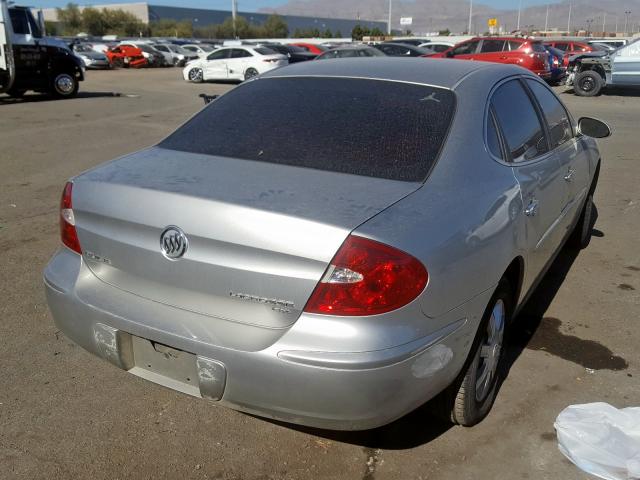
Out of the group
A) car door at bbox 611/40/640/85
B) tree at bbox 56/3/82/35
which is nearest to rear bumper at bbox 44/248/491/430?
car door at bbox 611/40/640/85

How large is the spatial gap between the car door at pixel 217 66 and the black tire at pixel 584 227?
20.4 metres

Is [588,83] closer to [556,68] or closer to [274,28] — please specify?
[556,68]

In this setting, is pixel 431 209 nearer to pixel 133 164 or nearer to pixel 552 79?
pixel 133 164

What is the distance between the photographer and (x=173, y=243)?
2301 millimetres

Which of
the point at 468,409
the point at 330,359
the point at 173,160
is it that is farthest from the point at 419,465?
the point at 173,160

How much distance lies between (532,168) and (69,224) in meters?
2.24

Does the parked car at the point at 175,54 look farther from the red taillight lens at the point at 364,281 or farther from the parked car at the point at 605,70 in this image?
the red taillight lens at the point at 364,281

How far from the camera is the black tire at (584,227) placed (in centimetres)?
509

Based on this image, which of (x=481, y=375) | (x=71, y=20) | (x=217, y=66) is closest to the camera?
(x=481, y=375)

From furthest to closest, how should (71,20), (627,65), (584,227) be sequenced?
(71,20), (627,65), (584,227)

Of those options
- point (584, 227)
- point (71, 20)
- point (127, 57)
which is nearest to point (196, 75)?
point (127, 57)

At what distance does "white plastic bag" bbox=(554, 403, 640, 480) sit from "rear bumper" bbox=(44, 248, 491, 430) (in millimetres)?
687

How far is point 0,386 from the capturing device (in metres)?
3.12

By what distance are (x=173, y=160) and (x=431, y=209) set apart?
1189 millimetres
